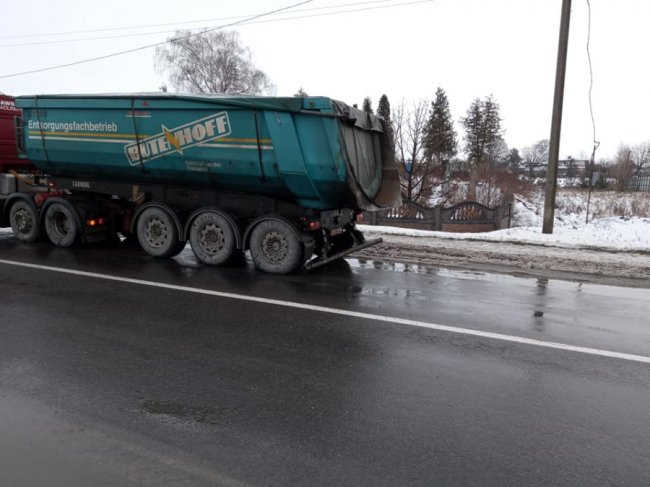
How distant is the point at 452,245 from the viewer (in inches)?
457

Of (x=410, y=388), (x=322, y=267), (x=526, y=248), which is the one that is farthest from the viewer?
(x=526, y=248)

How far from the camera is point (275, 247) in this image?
8.04 m

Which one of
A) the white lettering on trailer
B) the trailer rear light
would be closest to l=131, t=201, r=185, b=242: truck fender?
the white lettering on trailer

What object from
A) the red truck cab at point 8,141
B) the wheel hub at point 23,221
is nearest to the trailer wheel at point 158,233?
the wheel hub at point 23,221

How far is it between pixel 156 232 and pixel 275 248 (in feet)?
7.93

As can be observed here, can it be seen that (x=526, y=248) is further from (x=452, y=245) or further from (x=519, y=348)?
(x=519, y=348)

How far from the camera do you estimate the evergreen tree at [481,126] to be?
6600 centimetres

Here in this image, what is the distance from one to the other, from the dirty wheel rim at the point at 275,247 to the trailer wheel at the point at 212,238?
0.58m

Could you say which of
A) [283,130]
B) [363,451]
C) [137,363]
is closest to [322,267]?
[283,130]

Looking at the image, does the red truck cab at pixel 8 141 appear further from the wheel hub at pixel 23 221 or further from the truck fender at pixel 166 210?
the truck fender at pixel 166 210

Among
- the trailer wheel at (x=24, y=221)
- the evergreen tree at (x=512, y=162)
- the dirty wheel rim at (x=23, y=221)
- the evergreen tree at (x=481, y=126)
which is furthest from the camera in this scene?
the evergreen tree at (x=481, y=126)

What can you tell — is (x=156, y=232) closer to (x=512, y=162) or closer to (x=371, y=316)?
(x=371, y=316)

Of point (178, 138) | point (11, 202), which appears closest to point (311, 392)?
point (178, 138)

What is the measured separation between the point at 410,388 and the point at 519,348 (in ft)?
4.93
